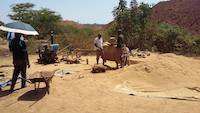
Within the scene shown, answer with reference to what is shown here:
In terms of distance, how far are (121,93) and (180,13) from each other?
1999 inches

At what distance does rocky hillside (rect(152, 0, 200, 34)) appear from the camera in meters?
53.8

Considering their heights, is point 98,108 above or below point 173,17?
below

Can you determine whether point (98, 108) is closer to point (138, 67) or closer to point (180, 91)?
point (180, 91)

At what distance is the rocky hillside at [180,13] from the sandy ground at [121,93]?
3842 centimetres

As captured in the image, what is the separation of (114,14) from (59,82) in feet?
48.5

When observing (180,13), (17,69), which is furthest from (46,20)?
(17,69)

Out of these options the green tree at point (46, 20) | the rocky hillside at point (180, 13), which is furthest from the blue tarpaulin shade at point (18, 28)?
the rocky hillside at point (180, 13)

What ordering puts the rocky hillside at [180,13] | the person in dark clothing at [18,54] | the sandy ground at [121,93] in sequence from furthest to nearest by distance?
the rocky hillside at [180,13] → the person in dark clothing at [18,54] → the sandy ground at [121,93]

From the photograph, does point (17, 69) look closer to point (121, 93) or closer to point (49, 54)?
point (121, 93)

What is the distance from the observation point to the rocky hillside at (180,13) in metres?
53.8

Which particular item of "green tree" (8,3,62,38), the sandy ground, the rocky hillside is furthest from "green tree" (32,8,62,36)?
the sandy ground

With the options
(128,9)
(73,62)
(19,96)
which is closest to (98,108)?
(19,96)

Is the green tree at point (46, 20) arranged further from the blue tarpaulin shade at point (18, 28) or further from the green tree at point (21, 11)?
the blue tarpaulin shade at point (18, 28)

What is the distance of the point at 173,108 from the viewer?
29.5 feet
